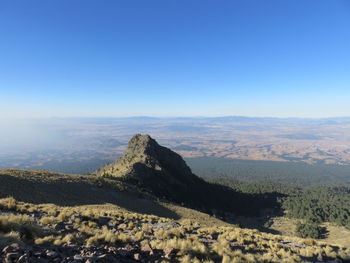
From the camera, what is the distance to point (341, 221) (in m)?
60.8

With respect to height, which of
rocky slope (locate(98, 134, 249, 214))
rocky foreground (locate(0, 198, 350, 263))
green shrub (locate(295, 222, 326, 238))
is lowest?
green shrub (locate(295, 222, 326, 238))

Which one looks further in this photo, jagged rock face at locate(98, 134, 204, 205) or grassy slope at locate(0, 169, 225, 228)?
jagged rock face at locate(98, 134, 204, 205)

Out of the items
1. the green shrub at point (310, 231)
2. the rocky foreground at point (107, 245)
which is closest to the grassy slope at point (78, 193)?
the rocky foreground at point (107, 245)

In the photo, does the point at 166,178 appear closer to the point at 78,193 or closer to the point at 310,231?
the point at 78,193

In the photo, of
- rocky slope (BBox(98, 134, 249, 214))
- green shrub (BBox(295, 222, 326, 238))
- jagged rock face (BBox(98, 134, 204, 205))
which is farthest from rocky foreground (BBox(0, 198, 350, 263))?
jagged rock face (BBox(98, 134, 204, 205))

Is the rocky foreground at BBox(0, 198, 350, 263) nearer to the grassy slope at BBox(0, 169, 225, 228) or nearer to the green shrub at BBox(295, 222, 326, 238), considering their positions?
the grassy slope at BBox(0, 169, 225, 228)

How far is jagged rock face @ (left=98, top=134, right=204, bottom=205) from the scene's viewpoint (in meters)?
57.8

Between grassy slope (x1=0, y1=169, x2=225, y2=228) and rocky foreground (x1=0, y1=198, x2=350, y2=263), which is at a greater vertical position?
rocky foreground (x1=0, y1=198, x2=350, y2=263)

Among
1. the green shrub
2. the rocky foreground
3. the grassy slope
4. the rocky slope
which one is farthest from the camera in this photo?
the rocky slope

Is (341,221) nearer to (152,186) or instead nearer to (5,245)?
(152,186)

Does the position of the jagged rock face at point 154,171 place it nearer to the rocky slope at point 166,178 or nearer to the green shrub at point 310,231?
the rocky slope at point 166,178

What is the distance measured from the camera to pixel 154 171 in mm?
64812

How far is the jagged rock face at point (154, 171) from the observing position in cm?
5775

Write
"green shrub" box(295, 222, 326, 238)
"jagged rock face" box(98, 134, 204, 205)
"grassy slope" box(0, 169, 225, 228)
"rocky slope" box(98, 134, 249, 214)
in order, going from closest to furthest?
"grassy slope" box(0, 169, 225, 228) < "green shrub" box(295, 222, 326, 238) < "rocky slope" box(98, 134, 249, 214) < "jagged rock face" box(98, 134, 204, 205)
